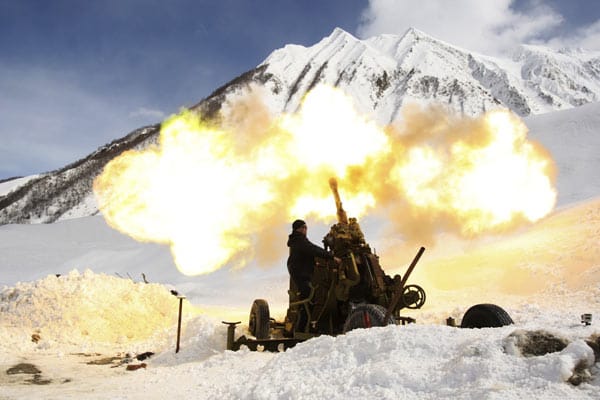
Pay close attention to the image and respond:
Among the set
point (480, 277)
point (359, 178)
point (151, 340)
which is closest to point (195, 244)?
point (151, 340)

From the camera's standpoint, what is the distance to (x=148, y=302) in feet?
58.4

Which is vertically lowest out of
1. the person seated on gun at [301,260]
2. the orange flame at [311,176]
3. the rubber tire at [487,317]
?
the rubber tire at [487,317]

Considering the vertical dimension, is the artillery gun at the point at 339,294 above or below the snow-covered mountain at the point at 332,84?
below

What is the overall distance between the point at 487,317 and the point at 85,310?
12750 mm

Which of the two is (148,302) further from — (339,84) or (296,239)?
(339,84)

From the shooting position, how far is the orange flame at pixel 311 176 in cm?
1659

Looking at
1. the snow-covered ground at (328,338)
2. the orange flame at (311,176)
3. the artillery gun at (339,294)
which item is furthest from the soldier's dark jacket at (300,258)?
the orange flame at (311,176)

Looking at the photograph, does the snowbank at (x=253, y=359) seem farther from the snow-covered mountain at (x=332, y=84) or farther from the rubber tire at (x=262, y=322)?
the snow-covered mountain at (x=332, y=84)

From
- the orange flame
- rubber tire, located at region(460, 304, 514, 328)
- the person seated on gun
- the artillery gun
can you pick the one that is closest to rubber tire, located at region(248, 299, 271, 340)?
the artillery gun

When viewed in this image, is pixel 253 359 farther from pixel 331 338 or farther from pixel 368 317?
pixel 331 338

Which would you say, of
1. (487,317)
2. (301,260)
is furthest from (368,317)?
(301,260)

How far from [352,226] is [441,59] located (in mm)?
164191

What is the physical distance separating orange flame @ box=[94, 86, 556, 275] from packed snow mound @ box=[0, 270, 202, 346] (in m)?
2.19

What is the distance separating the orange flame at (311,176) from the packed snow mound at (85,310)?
219cm
